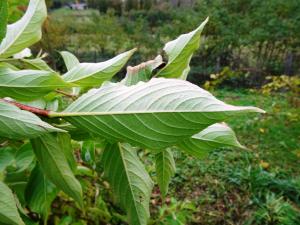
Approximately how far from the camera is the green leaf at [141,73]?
36 cm

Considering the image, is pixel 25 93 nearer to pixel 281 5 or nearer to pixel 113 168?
pixel 113 168

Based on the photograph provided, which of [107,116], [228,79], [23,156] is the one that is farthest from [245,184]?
[228,79]

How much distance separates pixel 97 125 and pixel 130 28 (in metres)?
11.6

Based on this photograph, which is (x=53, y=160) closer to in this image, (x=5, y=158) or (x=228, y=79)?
(x=5, y=158)

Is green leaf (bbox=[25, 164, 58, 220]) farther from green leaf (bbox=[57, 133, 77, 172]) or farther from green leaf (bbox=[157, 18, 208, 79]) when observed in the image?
green leaf (bbox=[157, 18, 208, 79])

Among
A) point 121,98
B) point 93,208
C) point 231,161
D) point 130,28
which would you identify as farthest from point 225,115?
point 130,28

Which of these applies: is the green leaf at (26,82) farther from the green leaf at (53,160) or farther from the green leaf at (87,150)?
the green leaf at (87,150)

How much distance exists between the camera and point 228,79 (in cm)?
898

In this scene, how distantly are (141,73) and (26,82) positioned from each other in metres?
0.11

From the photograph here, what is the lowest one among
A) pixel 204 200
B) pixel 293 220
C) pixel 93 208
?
pixel 204 200

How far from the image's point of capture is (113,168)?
38 cm

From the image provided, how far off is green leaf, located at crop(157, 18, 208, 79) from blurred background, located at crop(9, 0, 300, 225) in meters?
0.26

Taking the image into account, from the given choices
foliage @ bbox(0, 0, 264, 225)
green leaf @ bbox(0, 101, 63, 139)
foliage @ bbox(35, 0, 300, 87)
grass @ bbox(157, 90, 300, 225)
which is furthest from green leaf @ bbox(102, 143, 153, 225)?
foliage @ bbox(35, 0, 300, 87)

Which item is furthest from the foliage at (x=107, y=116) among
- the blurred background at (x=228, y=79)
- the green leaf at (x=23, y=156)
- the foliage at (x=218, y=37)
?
the foliage at (x=218, y=37)
